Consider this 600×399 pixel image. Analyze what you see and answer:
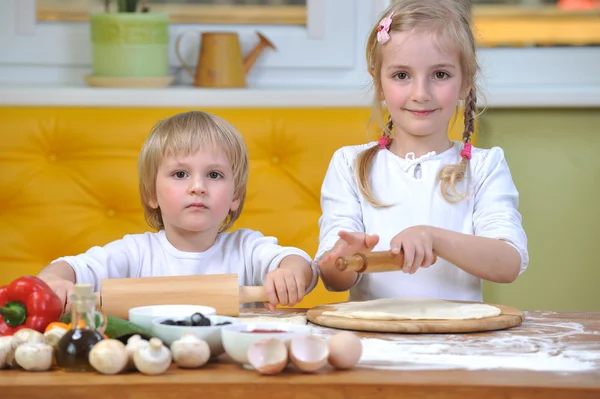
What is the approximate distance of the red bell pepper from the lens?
1195 mm

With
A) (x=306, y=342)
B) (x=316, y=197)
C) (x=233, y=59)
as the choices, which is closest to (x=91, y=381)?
(x=306, y=342)

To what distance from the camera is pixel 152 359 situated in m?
1.00

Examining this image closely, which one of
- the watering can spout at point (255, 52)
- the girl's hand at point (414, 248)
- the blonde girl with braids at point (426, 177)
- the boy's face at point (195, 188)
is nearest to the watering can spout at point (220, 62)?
the watering can spout at point (255, 52)

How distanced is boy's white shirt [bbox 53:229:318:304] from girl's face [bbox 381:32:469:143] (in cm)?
32

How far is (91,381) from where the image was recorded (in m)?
0.98

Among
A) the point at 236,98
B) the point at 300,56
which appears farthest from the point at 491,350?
the point at 300,56

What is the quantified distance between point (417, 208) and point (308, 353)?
0.73m

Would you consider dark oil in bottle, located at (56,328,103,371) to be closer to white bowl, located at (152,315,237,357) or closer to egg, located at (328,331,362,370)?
white bowl, located at (152,315,237,357)

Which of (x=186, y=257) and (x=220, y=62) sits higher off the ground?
(x=220, y=62)

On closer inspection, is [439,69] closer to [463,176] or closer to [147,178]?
[463,176]

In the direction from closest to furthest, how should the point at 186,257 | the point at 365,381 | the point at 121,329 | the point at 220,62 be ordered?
the point at 365,381 → the point at 121,329 → the point at 186,257 → the point at 220,62

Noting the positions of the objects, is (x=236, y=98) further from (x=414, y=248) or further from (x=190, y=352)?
(x=190, y=352)

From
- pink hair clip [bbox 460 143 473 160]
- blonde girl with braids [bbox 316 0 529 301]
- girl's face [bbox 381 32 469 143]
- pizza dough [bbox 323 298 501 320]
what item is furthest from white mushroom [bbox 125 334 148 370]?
pink hair clip [bbox 460 143 473 160]

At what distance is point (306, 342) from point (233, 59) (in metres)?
1.42
